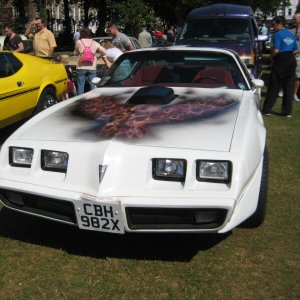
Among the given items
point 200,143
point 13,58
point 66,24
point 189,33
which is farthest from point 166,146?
point 66,24

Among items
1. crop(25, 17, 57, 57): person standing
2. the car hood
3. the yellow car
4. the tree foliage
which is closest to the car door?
the yellow car

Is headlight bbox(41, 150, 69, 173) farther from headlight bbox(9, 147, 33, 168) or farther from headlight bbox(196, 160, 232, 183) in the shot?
headlight bbox(196, 160, 232, 183)

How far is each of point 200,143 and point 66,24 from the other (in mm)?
36525

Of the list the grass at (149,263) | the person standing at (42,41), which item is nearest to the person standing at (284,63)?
the person standing at (42,41)

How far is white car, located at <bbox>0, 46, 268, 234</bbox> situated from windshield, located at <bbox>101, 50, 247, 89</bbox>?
778 mm

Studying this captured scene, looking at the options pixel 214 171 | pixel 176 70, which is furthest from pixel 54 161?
pixel 176 70

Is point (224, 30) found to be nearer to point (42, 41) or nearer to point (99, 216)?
point (42, 41)

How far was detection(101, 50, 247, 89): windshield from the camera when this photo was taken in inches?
177

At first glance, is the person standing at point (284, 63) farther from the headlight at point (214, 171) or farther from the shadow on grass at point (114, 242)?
the headlight at point (214, 171)

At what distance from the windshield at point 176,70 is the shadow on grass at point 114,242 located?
1593 mm

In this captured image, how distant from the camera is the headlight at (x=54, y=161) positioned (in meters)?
3.08

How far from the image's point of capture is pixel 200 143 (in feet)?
9.82

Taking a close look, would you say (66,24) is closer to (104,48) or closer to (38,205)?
(104,48)

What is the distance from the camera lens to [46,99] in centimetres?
713
